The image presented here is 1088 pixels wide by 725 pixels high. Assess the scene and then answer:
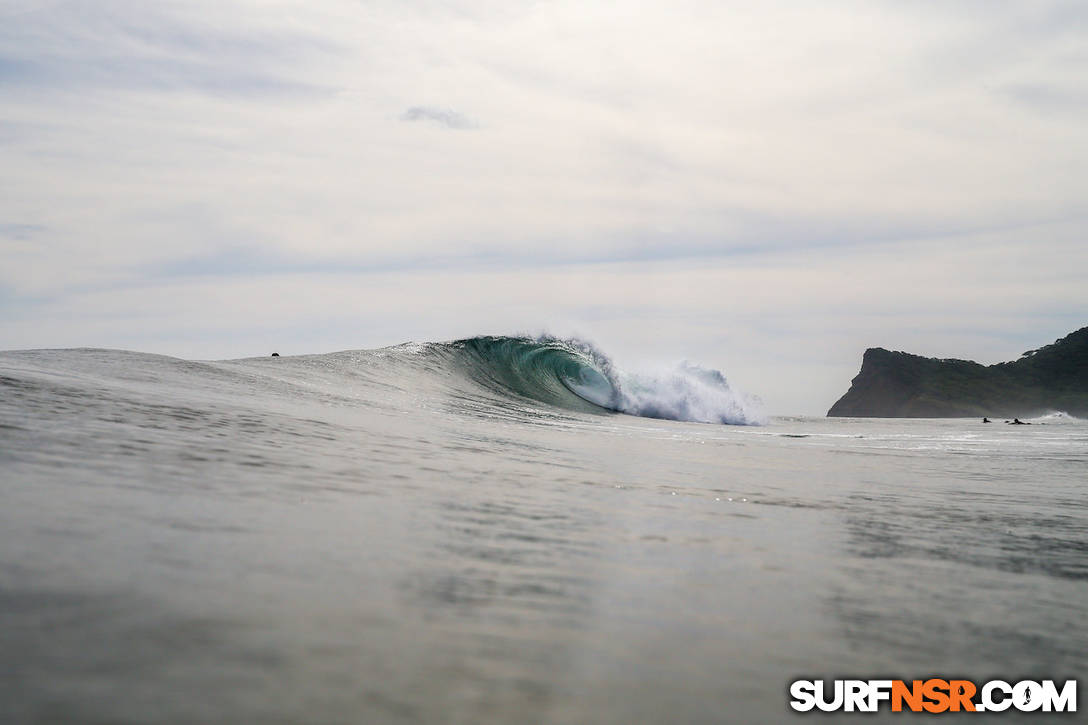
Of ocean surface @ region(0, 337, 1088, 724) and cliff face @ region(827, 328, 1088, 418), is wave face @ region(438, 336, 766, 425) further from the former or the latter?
cliff face @ region(827, 328, 1088, 418)

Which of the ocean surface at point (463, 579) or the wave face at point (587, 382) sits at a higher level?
the wave face at point (587, 382)

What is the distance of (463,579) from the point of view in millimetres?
3682

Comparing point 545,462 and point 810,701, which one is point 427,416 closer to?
point 545,462

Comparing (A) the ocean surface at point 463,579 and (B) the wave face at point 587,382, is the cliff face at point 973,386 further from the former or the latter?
(A) the ocean surface at point 463,579

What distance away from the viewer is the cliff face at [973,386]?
91812 millimetres

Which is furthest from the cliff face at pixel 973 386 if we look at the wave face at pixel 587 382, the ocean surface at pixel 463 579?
the ocean surface at pixel 463 579

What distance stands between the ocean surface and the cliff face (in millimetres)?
91604

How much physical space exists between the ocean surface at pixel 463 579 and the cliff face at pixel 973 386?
9160 cm

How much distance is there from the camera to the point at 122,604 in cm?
289

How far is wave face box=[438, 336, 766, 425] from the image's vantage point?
96.4 ft

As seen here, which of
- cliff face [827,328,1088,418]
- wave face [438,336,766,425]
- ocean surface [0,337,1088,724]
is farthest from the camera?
cliff face [827,328,1088,418]

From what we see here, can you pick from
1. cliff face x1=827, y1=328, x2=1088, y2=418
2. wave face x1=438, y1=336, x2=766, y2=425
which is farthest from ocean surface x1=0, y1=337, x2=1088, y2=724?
cliff face x1=827, y1=328, x2=1088, y2=418

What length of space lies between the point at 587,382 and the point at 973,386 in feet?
267

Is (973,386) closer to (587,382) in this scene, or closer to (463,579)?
(587,382)
